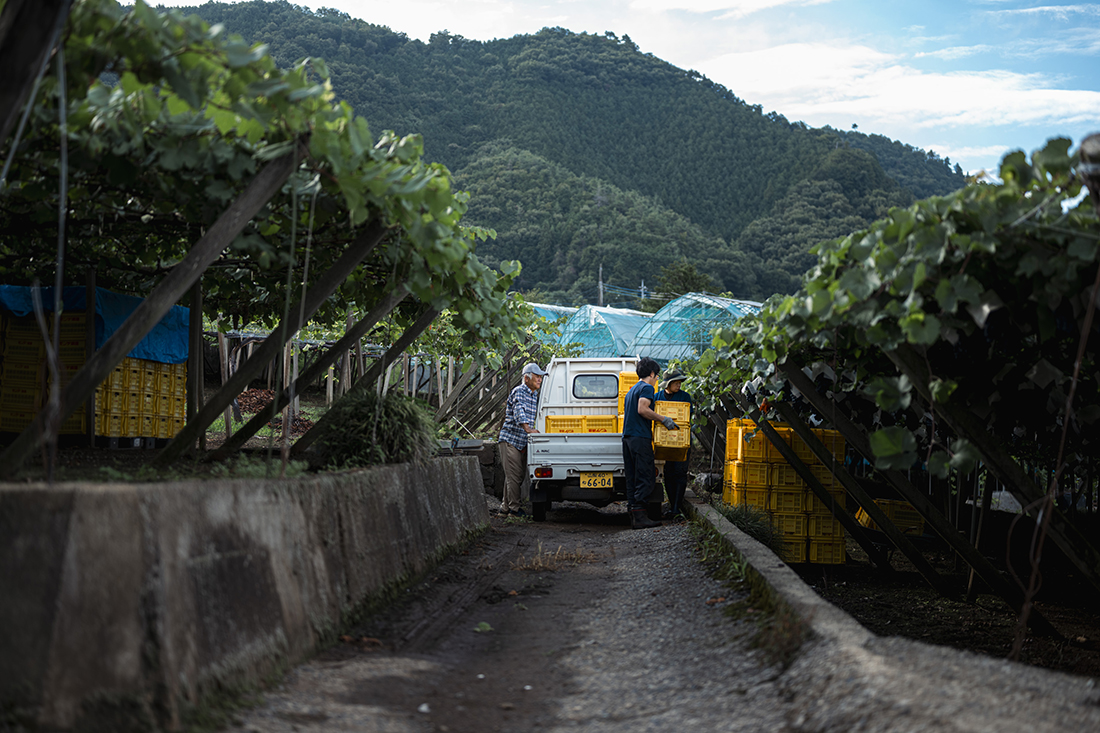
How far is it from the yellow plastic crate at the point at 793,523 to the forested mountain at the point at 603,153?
158ft

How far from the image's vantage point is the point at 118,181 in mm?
5125

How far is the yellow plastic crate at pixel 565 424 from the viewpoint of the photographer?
13.0m

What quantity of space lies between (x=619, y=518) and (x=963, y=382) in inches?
321

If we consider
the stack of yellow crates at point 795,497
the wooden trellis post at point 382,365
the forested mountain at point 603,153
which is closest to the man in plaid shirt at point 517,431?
the stack of yellow crates at point 795,497

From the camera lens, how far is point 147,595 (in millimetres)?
3330

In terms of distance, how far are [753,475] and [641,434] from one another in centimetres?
145

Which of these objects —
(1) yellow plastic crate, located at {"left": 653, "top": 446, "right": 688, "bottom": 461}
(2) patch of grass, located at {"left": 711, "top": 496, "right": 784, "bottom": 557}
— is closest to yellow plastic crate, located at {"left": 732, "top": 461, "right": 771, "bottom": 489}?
(2) patch of grass, located at {"left": 711, "top": 496, "right": 784, "bottom": 557}

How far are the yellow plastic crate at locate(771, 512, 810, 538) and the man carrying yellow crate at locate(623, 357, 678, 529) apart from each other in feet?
5.28

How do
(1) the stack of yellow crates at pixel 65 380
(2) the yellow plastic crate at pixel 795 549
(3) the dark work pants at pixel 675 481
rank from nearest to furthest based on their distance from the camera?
(1) the stack of yellow crates at pixel 65 380
(2) the yellow plastic crate at pixel 795 549
(3) the dark work pants at pixel 675 481

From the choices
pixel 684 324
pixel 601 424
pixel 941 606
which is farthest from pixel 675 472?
pixel 684 324

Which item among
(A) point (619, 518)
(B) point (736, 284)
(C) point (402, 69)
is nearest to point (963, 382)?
(A) point (619, 518)

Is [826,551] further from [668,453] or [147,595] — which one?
[147,595]

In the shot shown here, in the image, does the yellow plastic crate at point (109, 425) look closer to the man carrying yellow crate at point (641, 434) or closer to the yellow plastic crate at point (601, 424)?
the man carrying yellow crate at point (641, 434)

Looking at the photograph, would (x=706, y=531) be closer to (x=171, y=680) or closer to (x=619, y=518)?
(x=619, y=518)
